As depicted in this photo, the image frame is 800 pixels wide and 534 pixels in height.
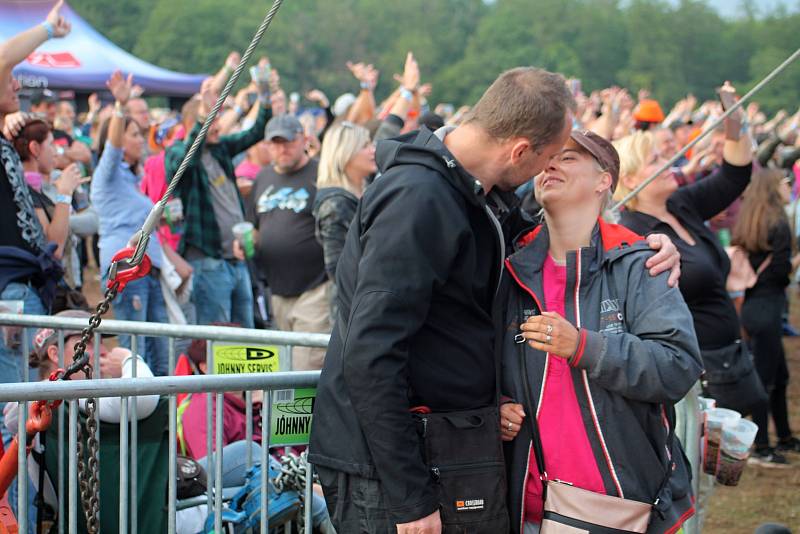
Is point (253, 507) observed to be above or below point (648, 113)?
below

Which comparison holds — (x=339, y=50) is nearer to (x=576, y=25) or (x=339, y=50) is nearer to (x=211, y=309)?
(x=576, y=25)

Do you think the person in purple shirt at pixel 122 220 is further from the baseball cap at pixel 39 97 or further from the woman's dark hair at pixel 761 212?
the baseball cap at pixel 39 97

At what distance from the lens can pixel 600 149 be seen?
307 centimetres

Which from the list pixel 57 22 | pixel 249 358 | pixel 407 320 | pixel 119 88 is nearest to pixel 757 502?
pixel 249 358

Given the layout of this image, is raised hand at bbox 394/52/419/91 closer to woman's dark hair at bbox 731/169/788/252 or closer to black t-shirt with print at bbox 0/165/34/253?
woman's dark hair at bbox 731/169/788/252

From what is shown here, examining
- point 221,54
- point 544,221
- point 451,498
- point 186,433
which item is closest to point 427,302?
point 451,498

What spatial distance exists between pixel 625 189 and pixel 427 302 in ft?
9.66

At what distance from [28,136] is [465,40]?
8715cm

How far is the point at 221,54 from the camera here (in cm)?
7644

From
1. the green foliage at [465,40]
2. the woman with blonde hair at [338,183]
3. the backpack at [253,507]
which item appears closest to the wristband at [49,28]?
the woman with blonde hair at [338,183]

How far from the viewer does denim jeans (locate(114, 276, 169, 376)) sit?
19.7ft

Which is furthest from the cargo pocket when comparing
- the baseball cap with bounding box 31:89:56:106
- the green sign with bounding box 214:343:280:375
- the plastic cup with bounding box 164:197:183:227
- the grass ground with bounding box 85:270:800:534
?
the baseball cap with bounding box 31:89:56:106

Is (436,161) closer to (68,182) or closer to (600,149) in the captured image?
(600,149)

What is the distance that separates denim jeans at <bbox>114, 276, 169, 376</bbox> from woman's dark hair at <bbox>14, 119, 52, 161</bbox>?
104 centimetres
